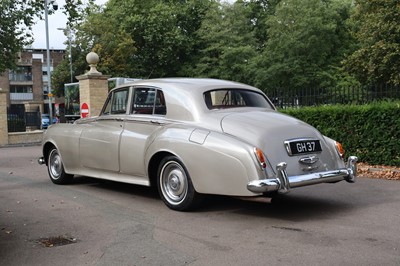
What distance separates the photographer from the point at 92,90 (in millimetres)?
18922

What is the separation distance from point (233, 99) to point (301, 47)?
104 ft

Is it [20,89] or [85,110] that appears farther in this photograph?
[20,89]

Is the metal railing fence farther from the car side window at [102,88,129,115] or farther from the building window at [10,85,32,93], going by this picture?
the building window at [10,85,32,93]

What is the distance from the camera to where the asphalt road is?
4.32 m

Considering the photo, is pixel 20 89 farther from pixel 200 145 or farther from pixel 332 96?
pixel 200 145

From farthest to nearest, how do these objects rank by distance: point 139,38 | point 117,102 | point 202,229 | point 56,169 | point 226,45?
point 139,38
point 226,45
point 56,169
point 117,102
point 202,229

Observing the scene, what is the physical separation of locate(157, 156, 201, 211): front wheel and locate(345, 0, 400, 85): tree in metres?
18.1

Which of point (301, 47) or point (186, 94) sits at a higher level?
point (301, 47)

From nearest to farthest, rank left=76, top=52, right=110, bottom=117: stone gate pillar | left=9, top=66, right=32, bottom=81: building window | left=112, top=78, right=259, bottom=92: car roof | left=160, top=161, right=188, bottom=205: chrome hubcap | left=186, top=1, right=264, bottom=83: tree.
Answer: left=160, top=161, right=188, bottom=205: chrome hubcap
left=112, top=78, right=259, bottom=92: car roof
left=76, top=52, right=110, bottom=117: stone gate pillar
left=186, top=1, right=264, bottom=83: tree
left=9, top=66, right=32, bottom=81: building window

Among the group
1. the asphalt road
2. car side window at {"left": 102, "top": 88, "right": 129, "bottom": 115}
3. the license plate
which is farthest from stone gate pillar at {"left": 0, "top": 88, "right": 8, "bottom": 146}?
the license plate

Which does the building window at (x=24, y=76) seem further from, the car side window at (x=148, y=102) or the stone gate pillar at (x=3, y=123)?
the car side window at (x=148, y=102)

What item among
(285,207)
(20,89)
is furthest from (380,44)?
(20,89)

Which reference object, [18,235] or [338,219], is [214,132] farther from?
[18,235]

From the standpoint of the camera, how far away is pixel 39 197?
7.55 m
